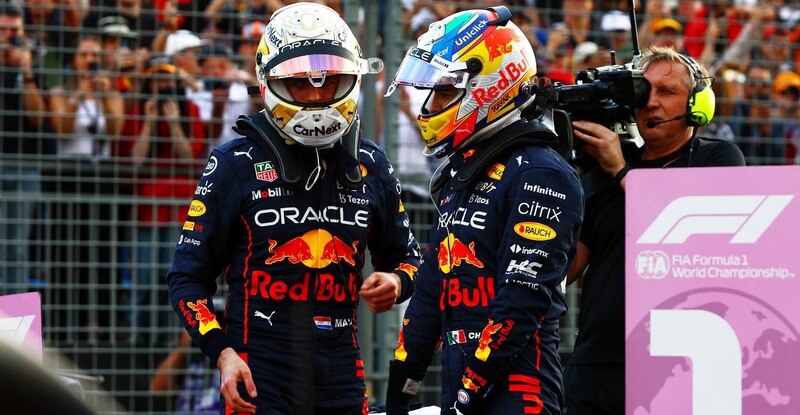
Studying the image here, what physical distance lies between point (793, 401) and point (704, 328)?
0.94 ft

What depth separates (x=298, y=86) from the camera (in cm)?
455

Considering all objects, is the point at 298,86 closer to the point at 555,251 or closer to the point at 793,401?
the point at 555,251

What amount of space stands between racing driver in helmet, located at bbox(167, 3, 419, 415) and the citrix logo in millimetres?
1226

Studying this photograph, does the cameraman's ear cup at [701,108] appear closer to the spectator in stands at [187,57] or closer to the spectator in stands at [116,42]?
A: the spectator in stands at [187,57]

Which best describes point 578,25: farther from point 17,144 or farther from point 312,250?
point 312,250

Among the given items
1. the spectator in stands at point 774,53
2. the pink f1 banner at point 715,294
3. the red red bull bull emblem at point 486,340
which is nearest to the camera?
the pink f1 banner at point 715,294

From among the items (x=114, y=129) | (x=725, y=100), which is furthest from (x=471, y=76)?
(x=725, y=100)

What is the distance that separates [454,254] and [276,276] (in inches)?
25.3

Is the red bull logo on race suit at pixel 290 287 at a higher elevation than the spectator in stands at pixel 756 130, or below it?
below

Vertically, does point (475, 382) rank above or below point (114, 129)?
below

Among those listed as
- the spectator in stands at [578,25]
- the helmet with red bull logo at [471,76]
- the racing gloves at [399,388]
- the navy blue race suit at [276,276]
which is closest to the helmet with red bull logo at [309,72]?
the navy blue race suit at [276,276]

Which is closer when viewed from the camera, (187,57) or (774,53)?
(187,57)

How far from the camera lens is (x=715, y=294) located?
3342mm

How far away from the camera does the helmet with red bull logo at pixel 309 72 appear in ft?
14.6
